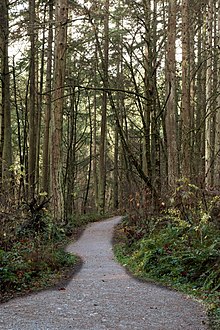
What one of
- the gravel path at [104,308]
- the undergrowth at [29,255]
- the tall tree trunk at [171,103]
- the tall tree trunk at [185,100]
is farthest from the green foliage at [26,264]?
the tall tree trunk at [185,100]

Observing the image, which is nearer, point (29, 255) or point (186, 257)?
point (186, 257)

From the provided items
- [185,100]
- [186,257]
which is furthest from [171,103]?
[186,257]

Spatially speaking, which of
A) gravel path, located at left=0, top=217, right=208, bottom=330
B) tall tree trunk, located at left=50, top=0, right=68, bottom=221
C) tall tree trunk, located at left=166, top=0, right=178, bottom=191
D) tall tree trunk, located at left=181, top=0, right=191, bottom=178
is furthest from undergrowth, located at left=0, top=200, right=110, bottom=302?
tall tree trunk, located at left=181, top=0, right=191, bottom=178

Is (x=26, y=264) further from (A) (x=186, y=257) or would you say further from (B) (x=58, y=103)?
(B) (x=58, y=103)

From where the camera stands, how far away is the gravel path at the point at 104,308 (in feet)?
17.4

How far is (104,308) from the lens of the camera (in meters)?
6.14

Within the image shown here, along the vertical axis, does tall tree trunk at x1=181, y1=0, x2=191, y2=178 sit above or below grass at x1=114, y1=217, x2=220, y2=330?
above

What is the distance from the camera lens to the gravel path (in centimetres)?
530

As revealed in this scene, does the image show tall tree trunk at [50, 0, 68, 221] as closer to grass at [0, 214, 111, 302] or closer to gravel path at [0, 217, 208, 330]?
grass at [0, 214, 111, 302]

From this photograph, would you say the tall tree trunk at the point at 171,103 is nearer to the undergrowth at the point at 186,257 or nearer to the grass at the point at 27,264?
the undergrowth at the point at 186,257

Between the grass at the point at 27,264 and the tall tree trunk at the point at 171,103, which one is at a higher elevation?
the tall tree trunk at the point at 171,103

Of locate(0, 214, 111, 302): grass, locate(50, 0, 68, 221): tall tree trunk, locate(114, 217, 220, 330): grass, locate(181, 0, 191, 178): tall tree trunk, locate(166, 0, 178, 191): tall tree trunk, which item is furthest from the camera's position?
locate(50, 0, 68, 221): tall tree trunk

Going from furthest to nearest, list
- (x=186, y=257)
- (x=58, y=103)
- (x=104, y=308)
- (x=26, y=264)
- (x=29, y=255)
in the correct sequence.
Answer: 1. (x=58, y=103)
2. (x=29, y=255)
3. (x=26, y=264)
4. (x=186, y=257)
5. (x=104, y=308)

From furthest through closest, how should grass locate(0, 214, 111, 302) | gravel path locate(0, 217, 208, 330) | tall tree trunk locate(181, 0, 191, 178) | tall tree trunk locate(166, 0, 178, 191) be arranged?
1. tall tree trunk locate(166, 0, 178, 191)
2. tall tree trunk locate(181, 0, 191, 178)
3. grass locate(0, 214, 111, 302)
4. gravel path locate(0, 217, 208, 330)
